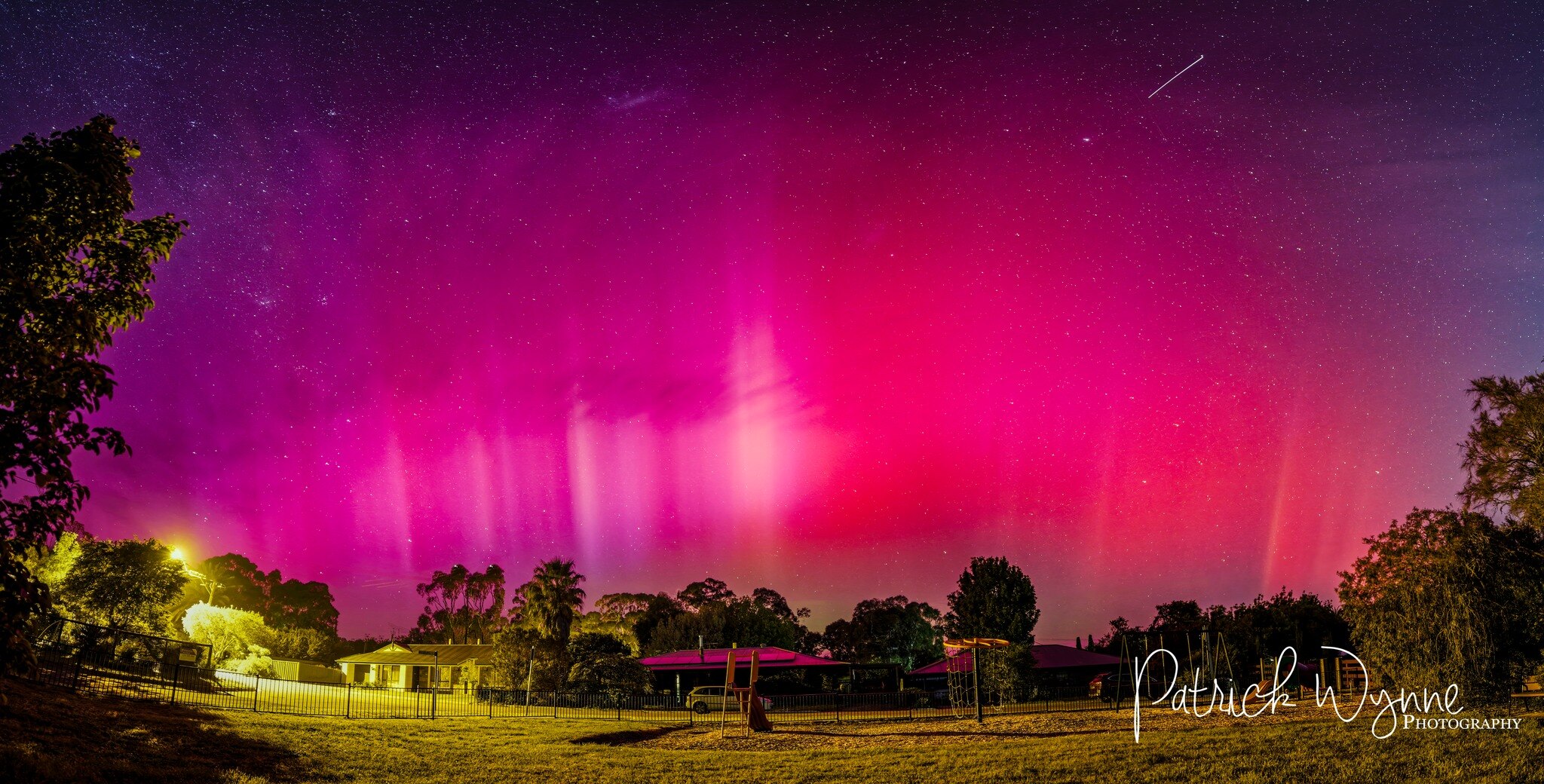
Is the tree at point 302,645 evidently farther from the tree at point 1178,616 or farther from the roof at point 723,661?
the tree at point 1178,616

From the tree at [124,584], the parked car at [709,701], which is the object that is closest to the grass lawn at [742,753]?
the parked car at [709,701]

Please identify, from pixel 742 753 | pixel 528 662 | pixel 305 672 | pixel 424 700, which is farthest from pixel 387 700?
pixel 742 753

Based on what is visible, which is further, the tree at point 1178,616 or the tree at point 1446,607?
the tree at point 1178,616

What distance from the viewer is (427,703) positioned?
161 feet

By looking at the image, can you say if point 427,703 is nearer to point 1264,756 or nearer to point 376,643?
point 1264,756

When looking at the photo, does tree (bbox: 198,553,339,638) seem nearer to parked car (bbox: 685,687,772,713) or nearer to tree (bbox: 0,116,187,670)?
parked car (bbox: 685,687,772,713)

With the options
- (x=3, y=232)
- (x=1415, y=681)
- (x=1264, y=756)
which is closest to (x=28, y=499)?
(x=3, y=232)

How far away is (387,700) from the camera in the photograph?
153 feet

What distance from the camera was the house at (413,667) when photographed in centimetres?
7019

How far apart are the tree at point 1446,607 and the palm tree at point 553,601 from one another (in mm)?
52925

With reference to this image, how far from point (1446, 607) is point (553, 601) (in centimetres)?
5526

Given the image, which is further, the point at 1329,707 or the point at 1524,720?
the point at 1329,707

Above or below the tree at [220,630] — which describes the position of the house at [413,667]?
below

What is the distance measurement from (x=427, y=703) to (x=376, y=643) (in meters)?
76.6
